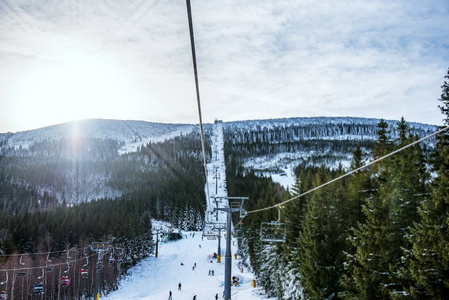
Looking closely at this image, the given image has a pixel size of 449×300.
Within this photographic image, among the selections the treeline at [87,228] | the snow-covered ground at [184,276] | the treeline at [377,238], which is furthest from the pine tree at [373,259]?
the treeline at [87,228]

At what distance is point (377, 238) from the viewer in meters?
16.3

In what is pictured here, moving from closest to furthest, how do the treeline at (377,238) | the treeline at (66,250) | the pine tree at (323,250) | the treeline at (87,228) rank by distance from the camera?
the treeline at (377,238)
the pine tree at (323,250)
the treeline at (66,250)
the treeline at (87,228)

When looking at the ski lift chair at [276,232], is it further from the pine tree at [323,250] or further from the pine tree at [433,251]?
the pine tree at [433,251]

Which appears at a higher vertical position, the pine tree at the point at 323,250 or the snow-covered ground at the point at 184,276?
the pine tree at the point at 323,250

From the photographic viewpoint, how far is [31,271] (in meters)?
45.2

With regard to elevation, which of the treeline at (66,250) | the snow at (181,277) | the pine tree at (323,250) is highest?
the pine tree at (323,250)

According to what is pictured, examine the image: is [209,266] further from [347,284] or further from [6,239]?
[347,284]

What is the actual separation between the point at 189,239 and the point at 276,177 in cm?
8693

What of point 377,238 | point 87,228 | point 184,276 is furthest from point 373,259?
point 87,228

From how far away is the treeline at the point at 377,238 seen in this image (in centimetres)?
1329

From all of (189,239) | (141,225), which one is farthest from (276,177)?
(141,225)

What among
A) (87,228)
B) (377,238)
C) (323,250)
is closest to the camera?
(377,238)

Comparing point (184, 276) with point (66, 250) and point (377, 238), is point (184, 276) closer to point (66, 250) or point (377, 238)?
point (66, 250)

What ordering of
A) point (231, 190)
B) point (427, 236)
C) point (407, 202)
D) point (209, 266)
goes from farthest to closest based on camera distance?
point (231, 190) → point (209, 266) → point (407, 202) → point (427, 236)
